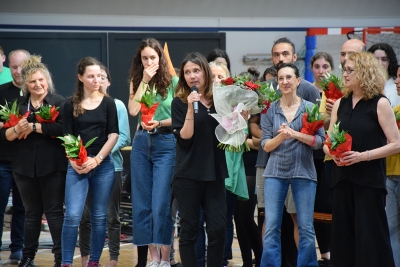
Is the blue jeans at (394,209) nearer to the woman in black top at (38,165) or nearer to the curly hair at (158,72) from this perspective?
the curly hair at (158,72)

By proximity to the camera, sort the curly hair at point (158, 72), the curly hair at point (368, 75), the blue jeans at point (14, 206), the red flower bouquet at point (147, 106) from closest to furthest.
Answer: the curly hair at point (368, 75) → the red flower bouquet at point (147, 106) → the curly hair at point (158, 72) → the blue jeans at point (14, 206)

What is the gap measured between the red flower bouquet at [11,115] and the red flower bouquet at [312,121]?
7.73 feet

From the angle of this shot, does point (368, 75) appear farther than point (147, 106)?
No

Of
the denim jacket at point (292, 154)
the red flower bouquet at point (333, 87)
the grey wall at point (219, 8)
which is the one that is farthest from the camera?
the grey wall at point (219, 8)

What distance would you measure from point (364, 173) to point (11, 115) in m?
3.01

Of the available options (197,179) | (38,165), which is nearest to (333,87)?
(197,179)

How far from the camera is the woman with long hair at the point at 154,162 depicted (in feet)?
17.6

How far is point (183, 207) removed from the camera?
4812 mm

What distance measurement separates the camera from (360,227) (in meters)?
4.56

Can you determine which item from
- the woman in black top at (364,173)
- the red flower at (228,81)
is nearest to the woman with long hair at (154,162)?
the red flower at (228,81)

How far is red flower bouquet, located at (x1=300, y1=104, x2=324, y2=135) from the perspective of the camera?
495cm

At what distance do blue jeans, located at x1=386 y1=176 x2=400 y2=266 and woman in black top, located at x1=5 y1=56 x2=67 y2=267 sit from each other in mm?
2598

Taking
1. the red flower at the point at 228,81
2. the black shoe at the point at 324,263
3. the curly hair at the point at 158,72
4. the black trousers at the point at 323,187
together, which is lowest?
the black shoe at the point at 324,263

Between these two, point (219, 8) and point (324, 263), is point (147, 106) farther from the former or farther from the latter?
point (219, 8)
